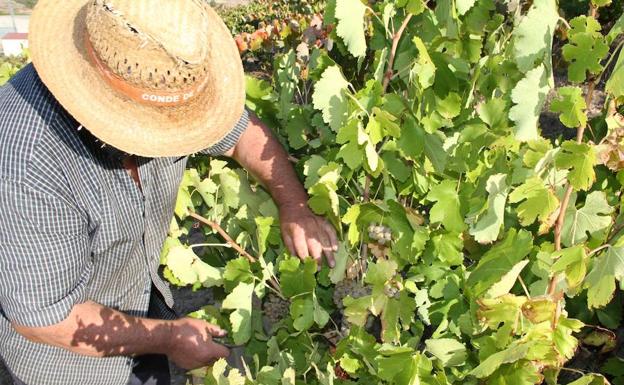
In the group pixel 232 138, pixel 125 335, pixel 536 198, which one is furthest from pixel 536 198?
pixel 125 335

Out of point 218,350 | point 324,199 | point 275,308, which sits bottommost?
point 218,350

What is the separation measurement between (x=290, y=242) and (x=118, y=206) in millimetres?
626

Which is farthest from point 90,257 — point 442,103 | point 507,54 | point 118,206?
point 507,54

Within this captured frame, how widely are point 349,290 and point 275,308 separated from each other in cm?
41

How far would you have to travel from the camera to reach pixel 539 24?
1.74 metres

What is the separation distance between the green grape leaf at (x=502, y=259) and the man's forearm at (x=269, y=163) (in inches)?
29.8

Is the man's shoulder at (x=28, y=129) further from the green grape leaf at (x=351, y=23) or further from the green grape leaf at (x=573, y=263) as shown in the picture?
the green grape leaf at (x=573, y=263)

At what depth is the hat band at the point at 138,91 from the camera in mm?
1743

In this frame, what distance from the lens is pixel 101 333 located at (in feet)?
7.13

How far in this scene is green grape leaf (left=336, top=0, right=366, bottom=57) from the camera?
1905 mm

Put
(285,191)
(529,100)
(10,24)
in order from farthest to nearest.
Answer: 1. (10,24)
2. (285,191)
3. (529,100)

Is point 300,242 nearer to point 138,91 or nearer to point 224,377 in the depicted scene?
point 224,377

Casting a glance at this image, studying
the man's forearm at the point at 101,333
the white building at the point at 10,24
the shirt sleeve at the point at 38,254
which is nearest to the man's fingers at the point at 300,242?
the man's forearm at the point at 101,333

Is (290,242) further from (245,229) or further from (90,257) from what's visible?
(90,257)
